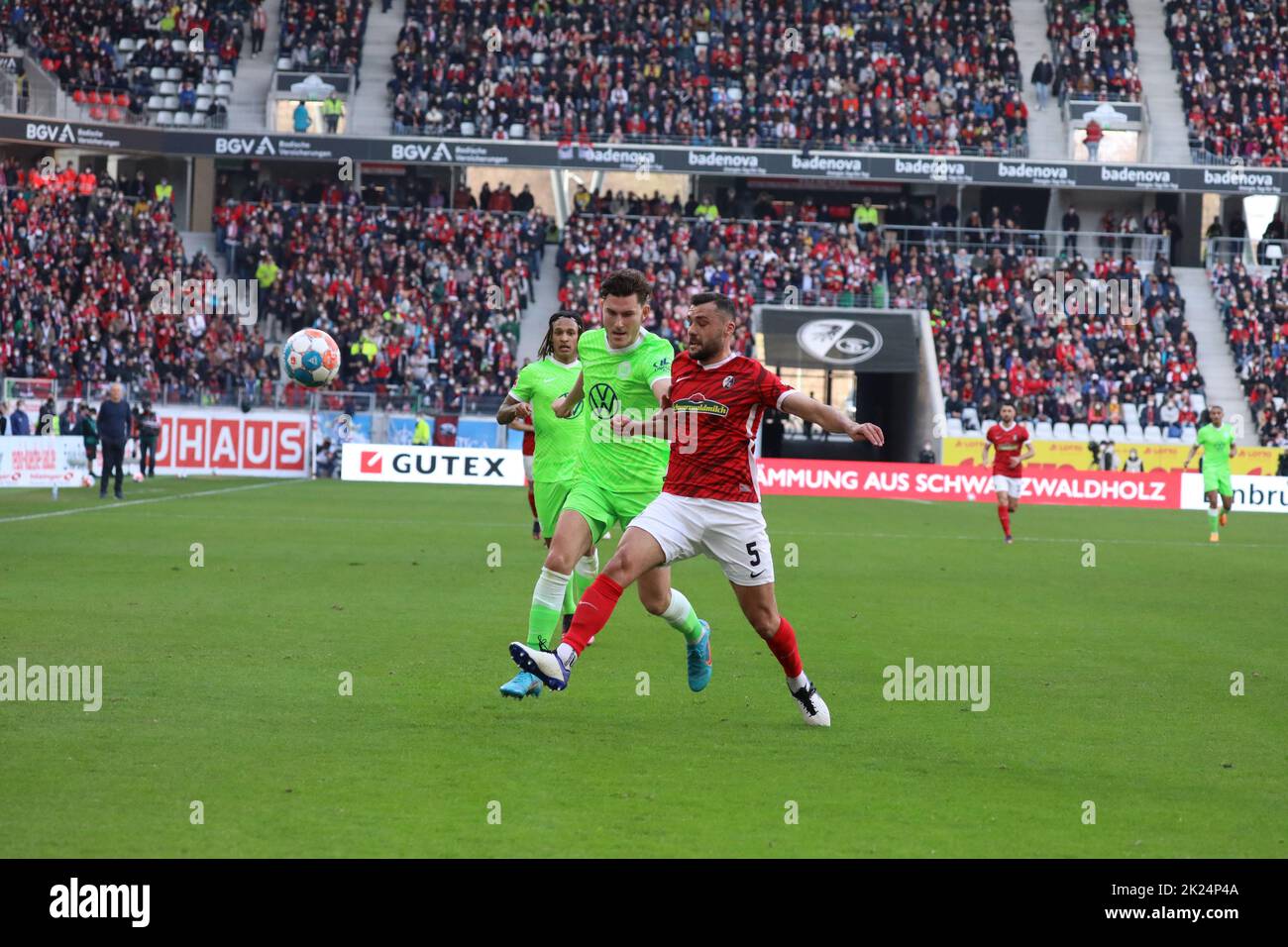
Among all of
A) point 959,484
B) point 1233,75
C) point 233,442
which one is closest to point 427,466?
point 233,442

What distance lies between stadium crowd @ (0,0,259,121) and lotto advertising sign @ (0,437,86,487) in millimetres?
21745

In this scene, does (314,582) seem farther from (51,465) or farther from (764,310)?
(764,310)

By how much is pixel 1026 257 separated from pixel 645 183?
527 inches

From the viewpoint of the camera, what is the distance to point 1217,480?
87.9 ft

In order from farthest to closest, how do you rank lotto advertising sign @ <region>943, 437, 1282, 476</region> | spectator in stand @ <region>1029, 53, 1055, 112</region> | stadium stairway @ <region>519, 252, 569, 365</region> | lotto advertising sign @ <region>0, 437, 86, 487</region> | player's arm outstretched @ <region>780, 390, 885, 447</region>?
spectator in stand @ <region>1029, 53, 1055, 112</region>
stadium stairway @ <region>519, 252, 569, 365</region>
lotto advertising sign @ <region>943, 437, 1282, 476</region>
lotto advertising sign @ <region>0, 437, 86, 487</region>
player's arm outstretched @ <region>780, 390, 885, 447</region>

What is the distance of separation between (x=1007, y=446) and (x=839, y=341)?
19.9 meters

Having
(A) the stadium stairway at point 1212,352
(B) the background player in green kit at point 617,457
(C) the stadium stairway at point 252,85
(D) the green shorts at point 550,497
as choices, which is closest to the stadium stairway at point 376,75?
(C) the stadium stairway at point 252,85

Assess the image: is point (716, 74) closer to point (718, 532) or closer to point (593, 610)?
point (718, 532)

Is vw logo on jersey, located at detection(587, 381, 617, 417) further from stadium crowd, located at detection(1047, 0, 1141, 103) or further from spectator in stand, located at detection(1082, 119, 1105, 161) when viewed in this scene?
stadium crowd, located at detection(1047, 0, 1141, 103)

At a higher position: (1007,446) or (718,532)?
(718,532)

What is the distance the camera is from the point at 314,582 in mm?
15953

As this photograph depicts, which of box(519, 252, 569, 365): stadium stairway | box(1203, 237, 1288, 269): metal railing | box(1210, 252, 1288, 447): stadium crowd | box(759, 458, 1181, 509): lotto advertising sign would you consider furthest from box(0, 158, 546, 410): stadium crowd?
box(1203, 237, 1288, 269): metal railing

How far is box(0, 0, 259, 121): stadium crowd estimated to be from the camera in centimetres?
4984

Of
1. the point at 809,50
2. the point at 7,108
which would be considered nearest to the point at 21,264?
the point at 7,108
